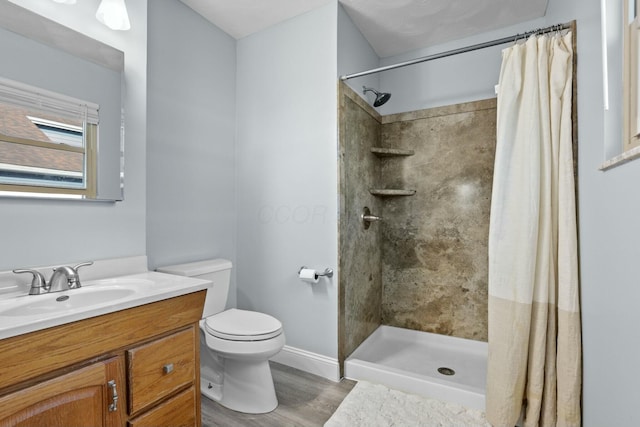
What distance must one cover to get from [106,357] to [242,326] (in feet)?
2.49

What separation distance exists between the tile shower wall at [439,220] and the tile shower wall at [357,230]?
16 centimetres

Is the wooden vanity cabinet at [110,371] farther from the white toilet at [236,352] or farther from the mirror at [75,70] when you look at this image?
the mirror at [75,70]

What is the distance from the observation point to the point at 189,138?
7.07 ft

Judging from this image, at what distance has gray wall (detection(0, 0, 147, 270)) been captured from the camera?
134cm

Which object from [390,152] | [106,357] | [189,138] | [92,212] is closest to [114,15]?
[189,138]

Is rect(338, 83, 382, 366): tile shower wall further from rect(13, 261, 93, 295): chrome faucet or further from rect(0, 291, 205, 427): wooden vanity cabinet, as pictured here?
rect(13, 261, 93, 295): chrome faucet

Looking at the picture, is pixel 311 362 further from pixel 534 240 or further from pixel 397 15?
pixel 397 15

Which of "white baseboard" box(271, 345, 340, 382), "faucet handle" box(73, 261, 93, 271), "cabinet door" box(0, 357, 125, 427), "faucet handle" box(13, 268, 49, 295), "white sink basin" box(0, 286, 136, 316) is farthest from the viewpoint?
"white baseboard" box(271, 345, 340, 382)

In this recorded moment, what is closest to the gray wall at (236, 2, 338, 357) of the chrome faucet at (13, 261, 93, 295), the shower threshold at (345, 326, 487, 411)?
the shower threshold at (345, 326, 487, 411)

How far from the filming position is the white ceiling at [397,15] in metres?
2.11

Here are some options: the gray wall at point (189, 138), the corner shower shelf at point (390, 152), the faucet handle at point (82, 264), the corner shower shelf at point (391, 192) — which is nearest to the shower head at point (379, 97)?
the corner shower shelf at point (390, 152)

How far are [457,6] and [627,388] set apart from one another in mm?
2343

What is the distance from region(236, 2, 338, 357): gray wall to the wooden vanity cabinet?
939 millimetres

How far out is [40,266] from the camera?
1.39 metres
